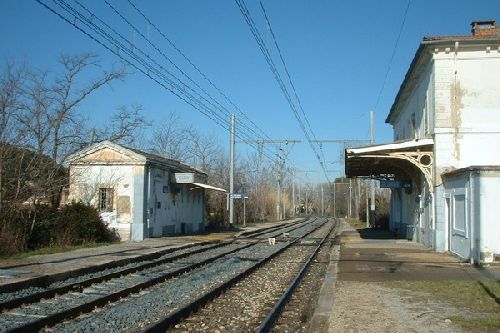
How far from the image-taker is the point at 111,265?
52.7 ft

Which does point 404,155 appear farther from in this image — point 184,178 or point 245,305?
point 184,178

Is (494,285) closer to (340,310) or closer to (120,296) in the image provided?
(340,310)

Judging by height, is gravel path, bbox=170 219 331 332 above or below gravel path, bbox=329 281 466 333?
below

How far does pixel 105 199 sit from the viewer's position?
89.8 feet

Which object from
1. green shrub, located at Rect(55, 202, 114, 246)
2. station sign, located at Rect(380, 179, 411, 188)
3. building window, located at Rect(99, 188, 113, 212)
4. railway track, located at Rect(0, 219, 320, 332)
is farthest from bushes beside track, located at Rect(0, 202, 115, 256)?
station sign, located at Rect(380, 179, 411, 188)

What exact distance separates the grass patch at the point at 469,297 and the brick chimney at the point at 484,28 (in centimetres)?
1374

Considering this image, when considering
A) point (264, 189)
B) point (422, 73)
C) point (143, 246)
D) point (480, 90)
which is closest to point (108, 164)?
point (143, 246)

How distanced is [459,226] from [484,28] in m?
9.51

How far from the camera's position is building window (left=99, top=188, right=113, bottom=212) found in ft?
89.3

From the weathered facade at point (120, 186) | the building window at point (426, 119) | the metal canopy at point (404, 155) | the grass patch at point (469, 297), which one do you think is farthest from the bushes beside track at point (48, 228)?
the building window at point (426, 119)

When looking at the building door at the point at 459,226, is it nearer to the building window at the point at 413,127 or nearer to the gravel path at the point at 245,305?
the gravel path at the point at 245,305

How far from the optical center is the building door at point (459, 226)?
674 inches

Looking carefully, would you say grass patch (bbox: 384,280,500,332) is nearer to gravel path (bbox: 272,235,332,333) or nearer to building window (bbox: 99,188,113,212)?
gravel path (bbox: 272,235,332,333)

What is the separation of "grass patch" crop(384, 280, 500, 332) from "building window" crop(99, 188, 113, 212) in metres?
17.7
